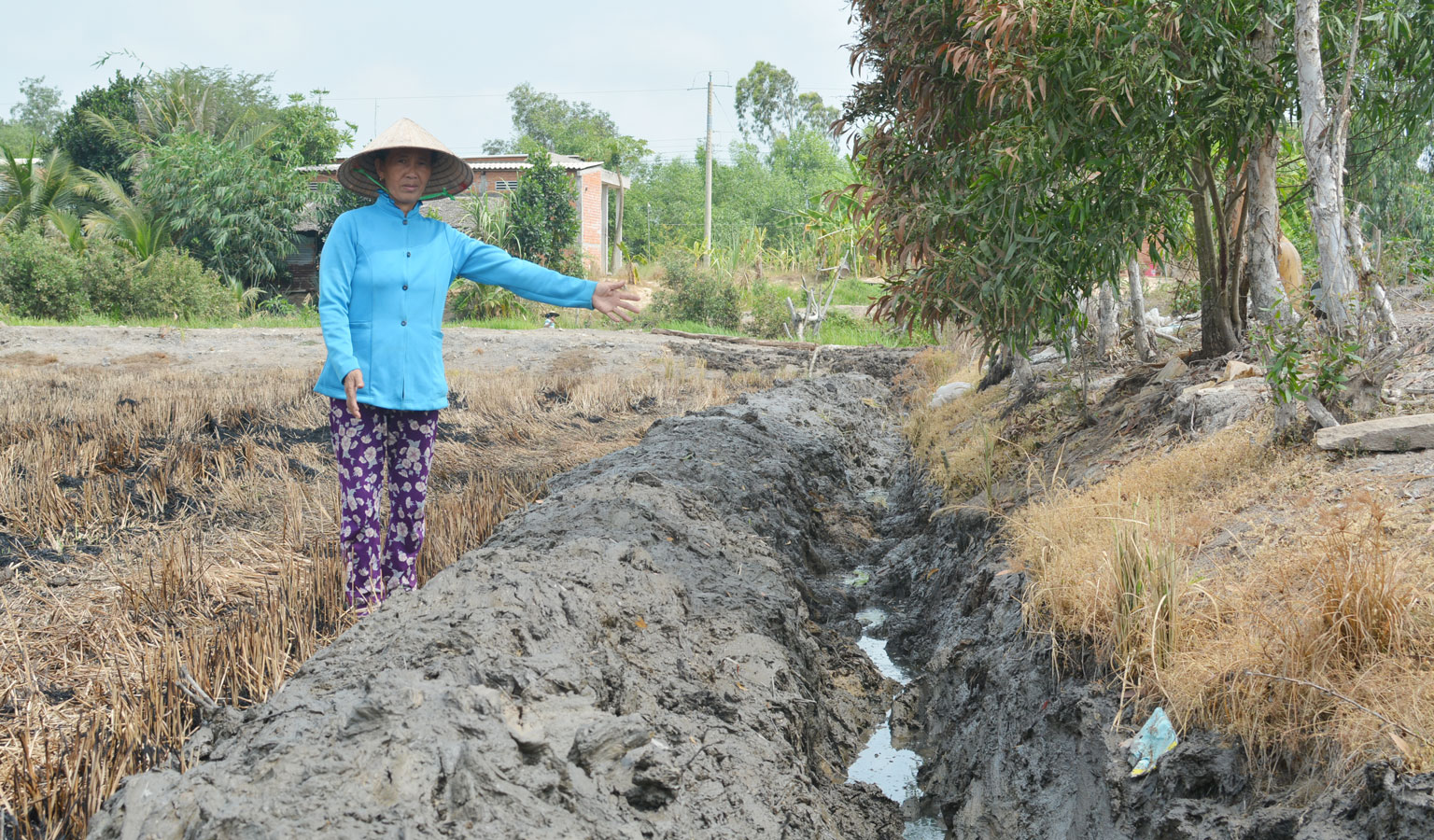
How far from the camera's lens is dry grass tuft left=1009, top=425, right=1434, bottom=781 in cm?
244

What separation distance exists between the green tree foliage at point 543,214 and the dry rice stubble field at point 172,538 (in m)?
12.9

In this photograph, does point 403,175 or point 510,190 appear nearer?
point 403,175

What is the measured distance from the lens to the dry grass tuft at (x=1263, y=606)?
2.44 metres

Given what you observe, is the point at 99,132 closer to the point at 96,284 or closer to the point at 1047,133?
the point at 96,284

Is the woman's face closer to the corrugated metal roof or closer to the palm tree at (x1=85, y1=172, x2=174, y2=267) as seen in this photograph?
the palm tree at (x1=85, y1=172, x2=174, y2=267)

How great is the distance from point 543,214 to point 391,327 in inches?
800

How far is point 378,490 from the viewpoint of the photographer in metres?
3.92

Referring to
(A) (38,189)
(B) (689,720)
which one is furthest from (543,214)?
(B) (689,720)

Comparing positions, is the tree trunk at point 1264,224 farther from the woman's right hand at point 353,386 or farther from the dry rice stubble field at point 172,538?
the woman's right hand at point 353,386

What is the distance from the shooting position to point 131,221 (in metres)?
23.4

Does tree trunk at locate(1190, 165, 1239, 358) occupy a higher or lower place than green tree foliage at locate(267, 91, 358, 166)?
lower

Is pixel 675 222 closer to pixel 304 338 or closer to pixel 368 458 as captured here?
pixel 304 338

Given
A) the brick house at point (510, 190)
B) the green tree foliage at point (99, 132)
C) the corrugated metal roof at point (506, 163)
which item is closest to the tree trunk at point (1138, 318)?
the brick house at point (510, 190)

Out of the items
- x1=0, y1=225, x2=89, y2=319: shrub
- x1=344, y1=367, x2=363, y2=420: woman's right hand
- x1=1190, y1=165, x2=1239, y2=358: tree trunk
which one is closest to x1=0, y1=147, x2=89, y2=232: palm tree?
x1=0, y1=225, x2=89, y2=319: shrub
